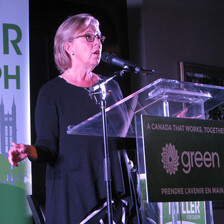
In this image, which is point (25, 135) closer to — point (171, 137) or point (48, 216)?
point (48, 216)

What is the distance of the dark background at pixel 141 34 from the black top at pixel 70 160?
0.68 m

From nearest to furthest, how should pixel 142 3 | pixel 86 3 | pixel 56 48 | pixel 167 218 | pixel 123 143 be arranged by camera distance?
pixel 167 218
pixel 123 143
pixel 56 48
pixel 86 3
pixel 142 3

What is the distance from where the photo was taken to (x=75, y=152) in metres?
A: 2.26

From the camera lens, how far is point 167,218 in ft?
5.52

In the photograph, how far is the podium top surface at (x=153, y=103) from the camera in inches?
64.9

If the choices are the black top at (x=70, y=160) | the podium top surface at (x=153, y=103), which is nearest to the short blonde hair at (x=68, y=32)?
the black top at (x=70, y=160)

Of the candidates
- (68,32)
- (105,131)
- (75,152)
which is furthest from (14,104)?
(105,131)

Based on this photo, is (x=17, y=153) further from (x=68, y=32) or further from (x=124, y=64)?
(x=68, y=32)

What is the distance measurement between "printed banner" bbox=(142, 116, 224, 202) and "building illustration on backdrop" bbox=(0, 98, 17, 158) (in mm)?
1569

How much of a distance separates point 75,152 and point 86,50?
611 millimetres

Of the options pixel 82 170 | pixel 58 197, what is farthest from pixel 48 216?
pixel 82 170

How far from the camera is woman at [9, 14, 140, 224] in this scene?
2.12 m

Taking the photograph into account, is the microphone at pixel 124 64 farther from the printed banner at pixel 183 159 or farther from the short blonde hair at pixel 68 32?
the short blonde hair at pixel 68 32

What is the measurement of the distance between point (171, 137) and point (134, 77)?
6.52ft
